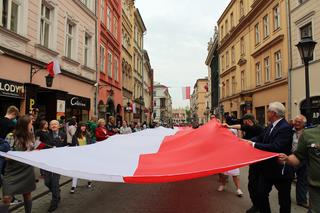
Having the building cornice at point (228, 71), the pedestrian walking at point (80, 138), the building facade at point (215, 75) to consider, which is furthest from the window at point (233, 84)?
the pedestrian walking at point (80, 138)

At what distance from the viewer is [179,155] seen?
5.76m

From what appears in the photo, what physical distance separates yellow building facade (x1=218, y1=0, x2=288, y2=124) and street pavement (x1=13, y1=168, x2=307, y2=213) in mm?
16102

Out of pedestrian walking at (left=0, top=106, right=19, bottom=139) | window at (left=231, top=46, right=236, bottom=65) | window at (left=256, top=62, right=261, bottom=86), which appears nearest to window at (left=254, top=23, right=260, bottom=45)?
window at (left=256, top=62, right=261, bottom=86)

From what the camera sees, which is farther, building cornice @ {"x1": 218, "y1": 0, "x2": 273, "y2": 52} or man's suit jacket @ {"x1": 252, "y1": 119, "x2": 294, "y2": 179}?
building cornice @ {"x1": 218, "y1": 0, "x2": 273, "y2": 52}

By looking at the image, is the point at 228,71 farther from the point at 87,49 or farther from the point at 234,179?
the point at 234,179

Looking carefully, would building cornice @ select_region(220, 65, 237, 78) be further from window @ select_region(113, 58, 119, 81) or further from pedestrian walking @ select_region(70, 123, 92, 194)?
pedestrian walking @ select_region(70, 123, 92, 194)

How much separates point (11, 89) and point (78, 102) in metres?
7.17

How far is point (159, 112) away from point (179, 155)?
103m

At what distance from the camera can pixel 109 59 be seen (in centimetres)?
2756

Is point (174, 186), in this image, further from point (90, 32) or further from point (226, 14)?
point (226, 14)

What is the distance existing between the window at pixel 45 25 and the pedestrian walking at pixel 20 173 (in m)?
10.7

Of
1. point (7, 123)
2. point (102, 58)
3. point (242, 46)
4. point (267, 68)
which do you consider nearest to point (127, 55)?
point (102, 58)

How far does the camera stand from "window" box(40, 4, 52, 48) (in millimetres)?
15443

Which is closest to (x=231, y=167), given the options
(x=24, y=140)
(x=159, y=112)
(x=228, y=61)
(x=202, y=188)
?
(x=24, y=140)
